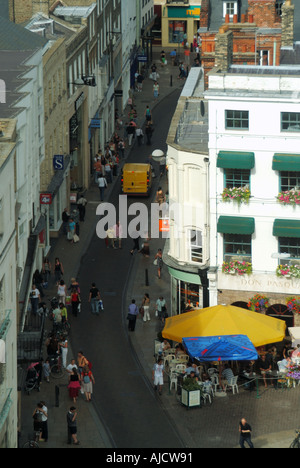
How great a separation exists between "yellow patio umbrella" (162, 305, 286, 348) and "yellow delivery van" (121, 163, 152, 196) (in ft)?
98.9

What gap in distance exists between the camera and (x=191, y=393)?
205ft

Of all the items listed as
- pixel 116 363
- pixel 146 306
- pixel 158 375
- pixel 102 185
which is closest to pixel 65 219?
pixel 102 185

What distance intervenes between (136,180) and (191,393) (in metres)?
35.6

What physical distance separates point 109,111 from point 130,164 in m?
14.3

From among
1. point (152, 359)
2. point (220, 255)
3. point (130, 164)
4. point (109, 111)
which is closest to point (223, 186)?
point (220, 255)

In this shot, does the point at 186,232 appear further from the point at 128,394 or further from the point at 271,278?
the point at 128,394

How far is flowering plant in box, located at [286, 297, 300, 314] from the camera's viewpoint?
68438mm

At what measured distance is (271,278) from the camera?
225 ft

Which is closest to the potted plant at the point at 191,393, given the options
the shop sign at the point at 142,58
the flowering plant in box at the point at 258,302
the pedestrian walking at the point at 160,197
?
the flowering plant in box at the point at 258,302

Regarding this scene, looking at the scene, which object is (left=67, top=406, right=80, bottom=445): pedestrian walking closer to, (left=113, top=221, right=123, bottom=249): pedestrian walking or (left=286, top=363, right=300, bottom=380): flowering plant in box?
(left=286, top=363, right=300, bottom=380): flowering plant in box

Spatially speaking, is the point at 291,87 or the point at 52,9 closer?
the point at 291,87

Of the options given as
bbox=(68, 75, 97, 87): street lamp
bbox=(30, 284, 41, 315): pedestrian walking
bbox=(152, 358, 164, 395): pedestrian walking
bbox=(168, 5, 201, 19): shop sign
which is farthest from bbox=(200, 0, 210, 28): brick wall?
bbox=(168, 5, 201, 19): shop sign

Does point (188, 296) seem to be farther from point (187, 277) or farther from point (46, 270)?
point (46, 270)

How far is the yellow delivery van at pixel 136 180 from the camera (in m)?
96.2
